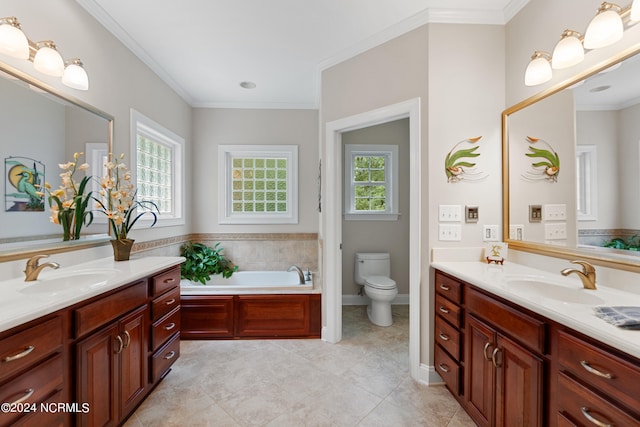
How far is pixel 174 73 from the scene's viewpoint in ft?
9.07

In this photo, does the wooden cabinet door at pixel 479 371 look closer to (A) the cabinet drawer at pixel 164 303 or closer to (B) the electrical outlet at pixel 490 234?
(B) the electrical outlet at pixel 490 234

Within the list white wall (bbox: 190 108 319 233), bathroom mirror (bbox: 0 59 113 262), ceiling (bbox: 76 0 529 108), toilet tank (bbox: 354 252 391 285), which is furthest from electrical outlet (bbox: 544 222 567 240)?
bathroom mirror (bbox: 0 59 113 262)

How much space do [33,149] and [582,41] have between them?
9.85 ft

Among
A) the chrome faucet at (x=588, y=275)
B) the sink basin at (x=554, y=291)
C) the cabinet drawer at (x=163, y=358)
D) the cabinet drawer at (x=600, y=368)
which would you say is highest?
the chrome faucet at (x=588, y=275)

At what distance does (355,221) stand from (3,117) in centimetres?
312

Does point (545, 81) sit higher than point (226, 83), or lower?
lower

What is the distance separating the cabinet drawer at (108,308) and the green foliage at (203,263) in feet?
4.50

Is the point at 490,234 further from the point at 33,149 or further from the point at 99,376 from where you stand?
the point at 33,149

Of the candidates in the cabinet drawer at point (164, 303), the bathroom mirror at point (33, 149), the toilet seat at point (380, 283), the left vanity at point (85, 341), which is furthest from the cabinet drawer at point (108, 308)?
the toilet seat at point (380, 283)

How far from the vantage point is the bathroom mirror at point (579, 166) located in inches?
47.9

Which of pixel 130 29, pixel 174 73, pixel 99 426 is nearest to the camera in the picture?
pixel 99 426

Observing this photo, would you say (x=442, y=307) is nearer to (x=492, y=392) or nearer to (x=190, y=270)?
(x=492, y=392)

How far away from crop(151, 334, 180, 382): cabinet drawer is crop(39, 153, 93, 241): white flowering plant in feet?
3.10

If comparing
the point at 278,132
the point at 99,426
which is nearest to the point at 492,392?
the point at 99,426
